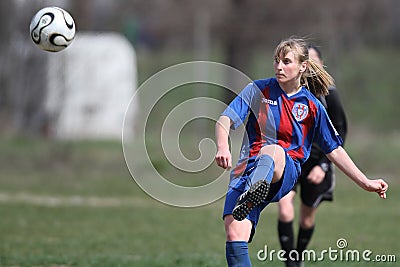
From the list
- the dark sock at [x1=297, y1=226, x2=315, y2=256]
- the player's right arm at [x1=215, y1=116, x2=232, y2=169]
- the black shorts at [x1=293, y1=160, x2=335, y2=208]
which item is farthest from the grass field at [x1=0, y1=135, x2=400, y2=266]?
the player's right arm at [x1=215, y1=116, x2=232, y2=169]

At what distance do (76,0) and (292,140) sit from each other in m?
22.6

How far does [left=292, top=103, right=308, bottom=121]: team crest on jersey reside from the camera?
621 centimetres

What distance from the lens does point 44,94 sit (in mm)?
23484

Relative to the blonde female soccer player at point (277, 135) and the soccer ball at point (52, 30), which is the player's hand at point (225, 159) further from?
the soccer ball at point (52, 30)

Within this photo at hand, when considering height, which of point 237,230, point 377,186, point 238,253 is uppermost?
point 377,186

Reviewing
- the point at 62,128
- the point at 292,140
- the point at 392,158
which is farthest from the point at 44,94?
the point at 292,140

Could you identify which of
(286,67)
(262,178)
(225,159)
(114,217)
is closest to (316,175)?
(286,67)

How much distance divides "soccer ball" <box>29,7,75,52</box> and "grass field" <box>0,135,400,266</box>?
236 centimetres

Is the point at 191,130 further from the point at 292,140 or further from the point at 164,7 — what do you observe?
the point at 292,140

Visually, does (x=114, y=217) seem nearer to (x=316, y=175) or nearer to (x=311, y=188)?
(x=311, y=188)

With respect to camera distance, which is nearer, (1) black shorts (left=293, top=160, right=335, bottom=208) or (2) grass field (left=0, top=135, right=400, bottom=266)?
(1) black shorts (left=293, top=160, right=335, bottom=208)

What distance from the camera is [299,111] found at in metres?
6.22

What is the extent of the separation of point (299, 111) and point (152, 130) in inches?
862

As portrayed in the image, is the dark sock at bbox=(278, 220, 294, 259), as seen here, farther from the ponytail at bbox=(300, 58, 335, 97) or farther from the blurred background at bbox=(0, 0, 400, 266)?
the ponytail at bbox=(300, 58, 335, 97)
